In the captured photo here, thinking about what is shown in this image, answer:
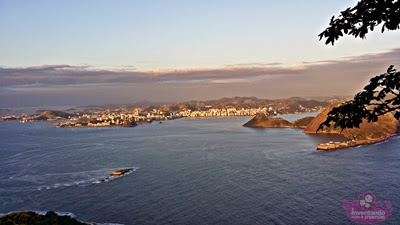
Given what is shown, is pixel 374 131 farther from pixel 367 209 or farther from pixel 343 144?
pixel 367 209

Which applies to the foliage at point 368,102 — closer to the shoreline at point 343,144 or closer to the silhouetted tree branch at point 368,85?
the silhouetted tree branch at point 368,85

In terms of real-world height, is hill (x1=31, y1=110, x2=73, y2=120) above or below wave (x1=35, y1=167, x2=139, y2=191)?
below

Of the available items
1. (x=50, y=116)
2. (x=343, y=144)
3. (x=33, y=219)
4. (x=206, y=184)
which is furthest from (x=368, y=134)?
(x=50, y=116)

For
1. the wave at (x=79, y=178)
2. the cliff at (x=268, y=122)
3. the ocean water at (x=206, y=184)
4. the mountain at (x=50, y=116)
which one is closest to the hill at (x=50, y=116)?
the mountain at (x=50, y=116)

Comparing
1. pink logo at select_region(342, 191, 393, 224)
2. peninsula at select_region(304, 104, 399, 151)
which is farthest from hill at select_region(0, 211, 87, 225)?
peninsula at select_region(304, 104, 399, 151)

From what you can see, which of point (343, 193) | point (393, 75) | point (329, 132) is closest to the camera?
point (393, 75)

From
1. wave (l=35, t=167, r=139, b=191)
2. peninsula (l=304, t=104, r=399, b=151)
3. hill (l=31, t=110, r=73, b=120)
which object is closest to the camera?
wave (l=35, t=167, r=139, b=191)

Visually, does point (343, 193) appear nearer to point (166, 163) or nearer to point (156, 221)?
point (156, 221)

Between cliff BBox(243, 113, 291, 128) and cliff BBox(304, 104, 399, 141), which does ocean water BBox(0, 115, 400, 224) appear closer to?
cliff BBox(304, 104, 399, 141)

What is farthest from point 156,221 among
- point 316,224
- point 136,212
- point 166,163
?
point 166,163
